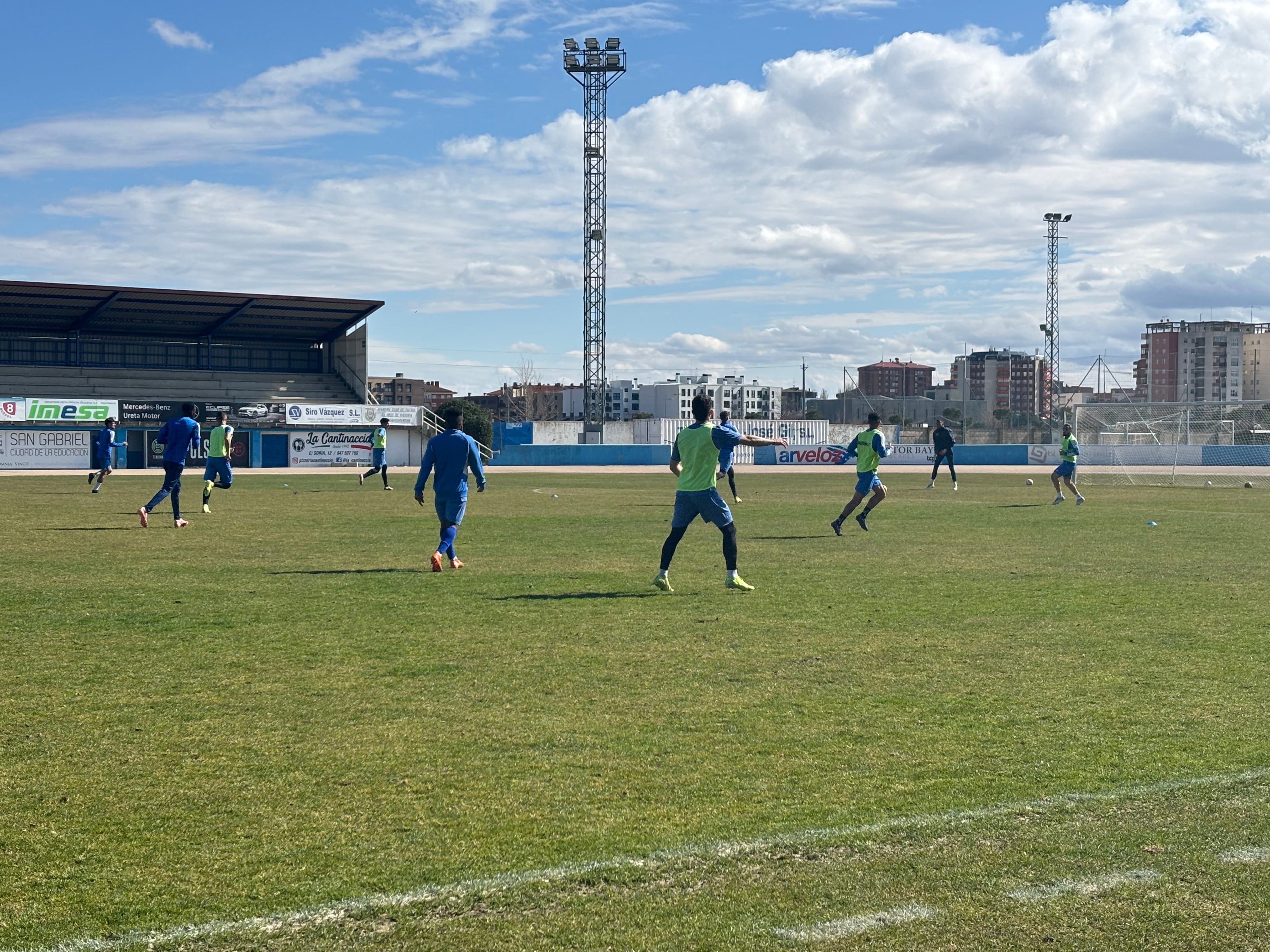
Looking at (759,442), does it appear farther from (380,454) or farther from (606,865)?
(380,454)

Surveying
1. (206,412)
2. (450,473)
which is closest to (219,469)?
(450,473)


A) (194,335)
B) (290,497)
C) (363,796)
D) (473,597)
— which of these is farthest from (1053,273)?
(363,796)

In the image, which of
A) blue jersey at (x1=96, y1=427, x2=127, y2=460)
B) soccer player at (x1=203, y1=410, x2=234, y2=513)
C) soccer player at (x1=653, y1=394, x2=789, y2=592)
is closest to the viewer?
soccer player at (x1=653, y1=394, x2=789, y2=592)

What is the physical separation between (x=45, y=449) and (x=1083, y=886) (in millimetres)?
63981

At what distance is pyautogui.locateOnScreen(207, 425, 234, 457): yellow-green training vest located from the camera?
2477 centimetres

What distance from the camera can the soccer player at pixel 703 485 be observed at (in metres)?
12.6

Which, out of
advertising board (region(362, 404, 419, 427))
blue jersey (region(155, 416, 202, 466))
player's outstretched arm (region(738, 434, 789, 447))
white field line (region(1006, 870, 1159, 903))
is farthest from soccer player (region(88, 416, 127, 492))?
advertising board (region(362, 404, 419, 427))

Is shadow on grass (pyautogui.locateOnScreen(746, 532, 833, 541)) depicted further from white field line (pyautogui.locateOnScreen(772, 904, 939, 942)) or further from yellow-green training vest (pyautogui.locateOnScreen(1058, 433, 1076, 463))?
white field line (pyautogui.locateOnScreen(772, 904, 939, 942))

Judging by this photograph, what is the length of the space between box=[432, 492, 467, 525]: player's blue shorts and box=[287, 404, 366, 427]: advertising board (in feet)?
178

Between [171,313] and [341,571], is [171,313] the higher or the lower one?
the higher one

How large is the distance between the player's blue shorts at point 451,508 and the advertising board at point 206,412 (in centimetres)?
5169

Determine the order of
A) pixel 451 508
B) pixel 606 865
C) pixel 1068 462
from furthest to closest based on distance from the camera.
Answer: pixel 1068 462 < pixel 451 508 < pixel 606 865

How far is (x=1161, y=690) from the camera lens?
780 centimetres

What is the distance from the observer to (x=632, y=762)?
615 centimetres
